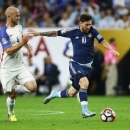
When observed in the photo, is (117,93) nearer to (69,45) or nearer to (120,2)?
(120,2)

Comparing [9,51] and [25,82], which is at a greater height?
[9,51]

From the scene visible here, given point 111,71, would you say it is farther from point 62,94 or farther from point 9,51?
point 9,51

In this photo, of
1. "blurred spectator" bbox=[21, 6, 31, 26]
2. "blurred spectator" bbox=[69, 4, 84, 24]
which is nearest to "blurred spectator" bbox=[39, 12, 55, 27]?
"blurred spectator" bbox=[21, 6, 31, 26]

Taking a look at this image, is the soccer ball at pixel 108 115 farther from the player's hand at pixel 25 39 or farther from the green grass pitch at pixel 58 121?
the player's hand at pixel 25 39

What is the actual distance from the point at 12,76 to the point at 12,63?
292 millimetres

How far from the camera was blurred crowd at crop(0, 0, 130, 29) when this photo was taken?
26656mm

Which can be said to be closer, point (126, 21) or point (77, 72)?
point (77, 72)

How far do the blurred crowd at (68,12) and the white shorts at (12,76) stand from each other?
12.6 metres

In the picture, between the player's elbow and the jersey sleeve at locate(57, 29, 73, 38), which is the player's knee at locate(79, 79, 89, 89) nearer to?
the jersey sleeve at locate(57, 29, 73, 38)

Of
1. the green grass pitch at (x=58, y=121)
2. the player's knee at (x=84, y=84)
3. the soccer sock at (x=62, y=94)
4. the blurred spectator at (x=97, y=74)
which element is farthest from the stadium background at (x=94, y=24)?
the player's knee at (x=84, y=84)

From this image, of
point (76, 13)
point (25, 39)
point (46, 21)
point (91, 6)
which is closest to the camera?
point (25, 39)

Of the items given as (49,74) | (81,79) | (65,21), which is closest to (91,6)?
(65,21)

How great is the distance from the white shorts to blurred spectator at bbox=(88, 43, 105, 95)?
12.4 meters

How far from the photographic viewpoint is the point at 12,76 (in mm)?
13992
